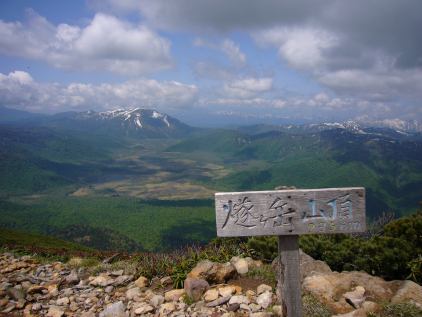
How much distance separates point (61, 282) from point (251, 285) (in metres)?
5.35

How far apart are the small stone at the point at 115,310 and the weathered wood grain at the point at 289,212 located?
360 cm

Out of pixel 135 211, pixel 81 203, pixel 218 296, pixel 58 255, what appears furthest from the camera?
pixel 81 203

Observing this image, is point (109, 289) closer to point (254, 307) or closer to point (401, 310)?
point (254, 307)

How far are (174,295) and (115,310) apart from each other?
52.3 inches

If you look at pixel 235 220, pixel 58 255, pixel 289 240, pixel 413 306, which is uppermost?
pixel 235 220

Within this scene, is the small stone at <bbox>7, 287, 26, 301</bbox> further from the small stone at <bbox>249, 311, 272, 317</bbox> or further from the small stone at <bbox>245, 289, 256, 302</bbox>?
the small stone at <bbox>249, 311, 272, 317</bbox>

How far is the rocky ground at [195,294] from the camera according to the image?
7.09 metres

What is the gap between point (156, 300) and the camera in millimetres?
7754

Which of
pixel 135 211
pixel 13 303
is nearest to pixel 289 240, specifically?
pixel 13 303

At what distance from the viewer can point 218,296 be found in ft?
24.8

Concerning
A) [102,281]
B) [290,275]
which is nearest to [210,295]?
[290,275]

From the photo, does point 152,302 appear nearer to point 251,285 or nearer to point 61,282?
point 251,285

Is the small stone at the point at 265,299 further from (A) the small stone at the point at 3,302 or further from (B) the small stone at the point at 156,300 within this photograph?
(A) the small stone at the point at 3,302

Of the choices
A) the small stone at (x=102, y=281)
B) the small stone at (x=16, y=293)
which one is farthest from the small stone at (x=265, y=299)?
the small stone at (x=16, y=293)
